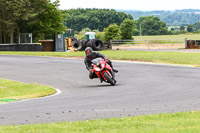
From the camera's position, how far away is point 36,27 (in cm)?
6594

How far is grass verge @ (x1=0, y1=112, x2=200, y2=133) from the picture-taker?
7648 mm

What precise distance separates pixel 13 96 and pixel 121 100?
180 inches

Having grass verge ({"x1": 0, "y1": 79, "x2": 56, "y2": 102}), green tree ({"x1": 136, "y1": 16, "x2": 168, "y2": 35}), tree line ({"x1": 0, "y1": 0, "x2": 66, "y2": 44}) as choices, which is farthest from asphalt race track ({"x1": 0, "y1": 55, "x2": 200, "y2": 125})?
green tree ({"x1": 136, "y1": 16, "x2": 168, "y2": 35})

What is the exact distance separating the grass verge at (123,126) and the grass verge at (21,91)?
19.7 ft

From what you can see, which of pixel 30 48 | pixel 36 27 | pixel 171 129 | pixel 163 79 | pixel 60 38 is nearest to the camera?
pixel 171 129

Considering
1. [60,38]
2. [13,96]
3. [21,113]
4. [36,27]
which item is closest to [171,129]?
[21,113]

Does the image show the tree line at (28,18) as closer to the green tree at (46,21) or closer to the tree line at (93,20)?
the green tree at (46,21)

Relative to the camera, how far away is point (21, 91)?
54.1 feet

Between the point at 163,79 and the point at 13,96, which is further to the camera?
the point at 163,79

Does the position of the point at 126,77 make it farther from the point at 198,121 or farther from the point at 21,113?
the point at 198,121

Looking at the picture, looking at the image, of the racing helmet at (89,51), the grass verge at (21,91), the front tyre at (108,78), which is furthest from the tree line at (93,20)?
the front tyre at (108,78)

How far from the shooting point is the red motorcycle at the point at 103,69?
17172 mm

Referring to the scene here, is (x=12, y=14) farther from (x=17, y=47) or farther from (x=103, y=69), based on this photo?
(x=103, y=69)

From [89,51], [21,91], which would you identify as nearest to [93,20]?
[89,51]
